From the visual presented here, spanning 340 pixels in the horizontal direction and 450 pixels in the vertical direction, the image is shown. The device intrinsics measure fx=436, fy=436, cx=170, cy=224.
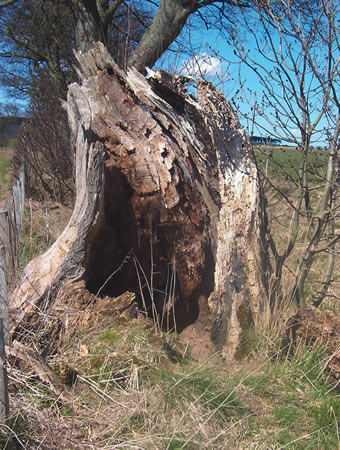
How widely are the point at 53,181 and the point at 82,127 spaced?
499cm

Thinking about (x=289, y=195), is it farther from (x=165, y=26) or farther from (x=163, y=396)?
(x=165, y=26)

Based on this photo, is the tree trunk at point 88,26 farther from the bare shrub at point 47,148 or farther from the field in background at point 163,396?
the field in background at point 163,396

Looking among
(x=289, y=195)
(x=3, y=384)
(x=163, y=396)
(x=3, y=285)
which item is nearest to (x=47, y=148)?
(x=289, y=195)

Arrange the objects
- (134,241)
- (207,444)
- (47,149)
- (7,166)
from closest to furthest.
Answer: (207,444) < (134,241) < (47,149) < (7,166)

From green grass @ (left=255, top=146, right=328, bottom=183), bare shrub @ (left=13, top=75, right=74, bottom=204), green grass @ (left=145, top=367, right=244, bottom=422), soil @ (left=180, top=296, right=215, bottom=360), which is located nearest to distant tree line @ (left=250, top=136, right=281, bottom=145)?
green grass @ (left=255, top=146, right=328, bottom=183)

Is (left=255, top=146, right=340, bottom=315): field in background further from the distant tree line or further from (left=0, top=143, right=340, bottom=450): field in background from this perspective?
(left=0, top=143, right=340, bottom=450): field in background

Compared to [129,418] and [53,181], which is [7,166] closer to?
[53,181]

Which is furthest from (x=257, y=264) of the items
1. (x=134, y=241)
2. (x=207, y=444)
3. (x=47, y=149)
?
(x=47, y=149)

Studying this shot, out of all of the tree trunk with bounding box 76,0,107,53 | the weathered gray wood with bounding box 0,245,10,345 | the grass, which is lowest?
the grass

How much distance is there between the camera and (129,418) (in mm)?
2207

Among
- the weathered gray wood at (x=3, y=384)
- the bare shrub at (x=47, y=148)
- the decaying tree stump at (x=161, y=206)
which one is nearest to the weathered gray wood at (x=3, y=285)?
the weathered gray wood at (x=3, y=384)

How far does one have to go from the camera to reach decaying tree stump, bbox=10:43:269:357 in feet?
9.89

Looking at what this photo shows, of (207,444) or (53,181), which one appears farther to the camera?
(53,181)

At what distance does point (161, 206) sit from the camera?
3.34m
